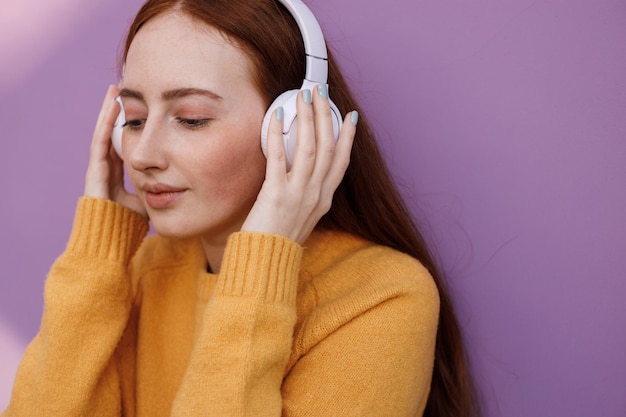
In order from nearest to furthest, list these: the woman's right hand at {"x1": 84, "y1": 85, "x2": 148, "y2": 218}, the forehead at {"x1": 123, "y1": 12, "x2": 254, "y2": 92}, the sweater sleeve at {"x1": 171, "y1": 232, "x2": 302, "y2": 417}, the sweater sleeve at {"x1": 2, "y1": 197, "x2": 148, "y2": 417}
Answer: the sweater sleeve at {"x1": 171, "y1": 232, "x2": 302, "y2": 417} → the forehead at {"x1": 123, "y1": 12, "x2": 254, "y2": 92} → the sweater sleeve at {"x1": 2, "y1": 197, "x2": 148, "y2": 417} → the woman's right hand at {"x1": 84, "y1": 85, "x2": 148, "y2": 218}

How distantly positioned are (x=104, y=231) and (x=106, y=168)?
14cm

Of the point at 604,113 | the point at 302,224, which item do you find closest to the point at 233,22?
the point at 302,224

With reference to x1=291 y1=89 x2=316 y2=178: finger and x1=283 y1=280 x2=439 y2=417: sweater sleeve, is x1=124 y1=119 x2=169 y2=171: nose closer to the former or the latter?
x1=291 y1=89 x2=316 y2=178: finger

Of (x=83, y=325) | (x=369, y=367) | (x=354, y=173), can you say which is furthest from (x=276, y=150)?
(x=83, y=325)

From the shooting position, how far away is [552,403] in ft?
3.89

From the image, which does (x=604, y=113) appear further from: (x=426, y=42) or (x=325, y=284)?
(x=325, y=284)

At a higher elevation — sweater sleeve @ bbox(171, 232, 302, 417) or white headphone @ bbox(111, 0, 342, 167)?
white headphone @ bbox(111, 0, 342, 167)

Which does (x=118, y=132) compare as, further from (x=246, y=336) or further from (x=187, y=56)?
(x=246, y=336)

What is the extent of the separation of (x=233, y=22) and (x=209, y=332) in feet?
1.69

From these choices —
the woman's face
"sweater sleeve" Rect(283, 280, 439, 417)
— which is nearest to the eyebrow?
the woman's face

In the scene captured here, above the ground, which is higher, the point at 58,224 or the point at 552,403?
the point at 58,224

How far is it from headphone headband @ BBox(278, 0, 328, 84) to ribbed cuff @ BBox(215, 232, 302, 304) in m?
0.29

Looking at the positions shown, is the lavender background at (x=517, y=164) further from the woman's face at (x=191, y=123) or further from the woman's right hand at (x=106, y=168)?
the woman's right hand at (x=106, y=168)

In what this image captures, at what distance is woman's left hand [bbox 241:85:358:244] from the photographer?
99 cm
